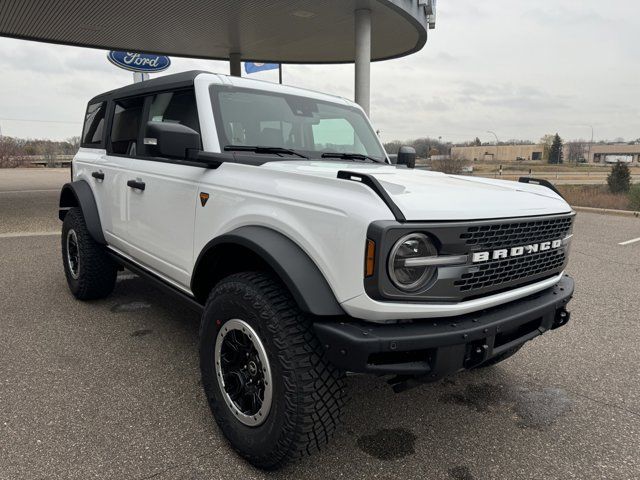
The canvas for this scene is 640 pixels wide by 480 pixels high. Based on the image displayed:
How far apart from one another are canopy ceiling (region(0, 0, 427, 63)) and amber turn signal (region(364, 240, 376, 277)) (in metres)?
10.8

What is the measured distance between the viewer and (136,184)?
337 centimetres

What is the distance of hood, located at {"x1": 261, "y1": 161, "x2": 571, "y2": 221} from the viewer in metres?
1.90

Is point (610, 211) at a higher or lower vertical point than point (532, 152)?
lower

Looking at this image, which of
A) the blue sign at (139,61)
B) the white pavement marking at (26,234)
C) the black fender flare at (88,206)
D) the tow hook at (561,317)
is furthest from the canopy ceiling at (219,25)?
the tow hook at (561,317)

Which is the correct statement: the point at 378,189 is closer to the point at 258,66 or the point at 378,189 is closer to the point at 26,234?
the point at 26,234

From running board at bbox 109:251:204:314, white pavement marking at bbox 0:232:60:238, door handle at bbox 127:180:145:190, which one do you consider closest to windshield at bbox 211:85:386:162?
door handle at bbox 127:180:145:190

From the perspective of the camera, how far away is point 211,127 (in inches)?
112

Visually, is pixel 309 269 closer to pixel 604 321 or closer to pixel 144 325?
pixel 144 325

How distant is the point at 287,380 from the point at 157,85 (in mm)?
2463

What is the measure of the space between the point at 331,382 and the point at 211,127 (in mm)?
1696

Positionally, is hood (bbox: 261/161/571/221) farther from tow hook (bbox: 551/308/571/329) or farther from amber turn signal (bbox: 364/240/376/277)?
tow hook (bbox: 551/308/571/329)

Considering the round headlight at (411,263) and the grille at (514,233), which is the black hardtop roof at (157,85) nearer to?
the round headlight at (411,263)

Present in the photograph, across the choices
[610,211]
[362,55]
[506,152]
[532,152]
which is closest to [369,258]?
[362,55]

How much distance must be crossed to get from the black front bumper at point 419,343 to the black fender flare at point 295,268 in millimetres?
86
